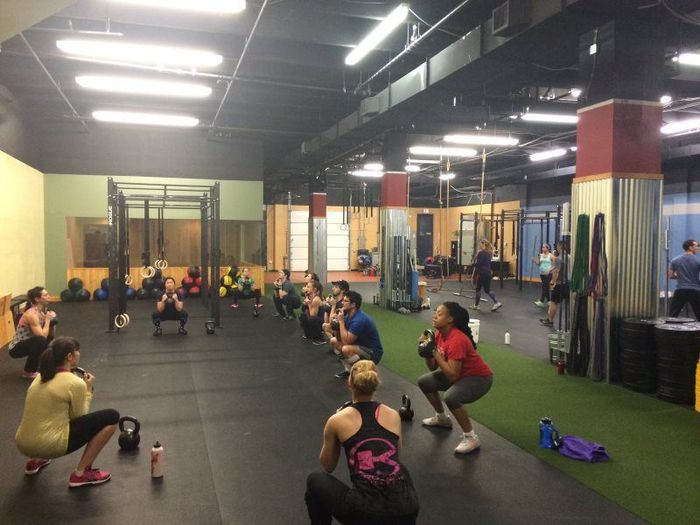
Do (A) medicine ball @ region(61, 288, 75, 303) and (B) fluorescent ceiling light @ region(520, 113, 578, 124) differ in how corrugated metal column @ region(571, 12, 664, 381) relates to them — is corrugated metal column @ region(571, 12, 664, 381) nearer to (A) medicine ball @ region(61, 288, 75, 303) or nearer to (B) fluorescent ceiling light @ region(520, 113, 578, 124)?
(B) fluorescent ceiling light @ region(520, 113, 578, 124)

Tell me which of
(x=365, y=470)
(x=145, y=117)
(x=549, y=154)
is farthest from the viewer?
(x=549, y=154)

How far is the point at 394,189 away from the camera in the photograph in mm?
10867

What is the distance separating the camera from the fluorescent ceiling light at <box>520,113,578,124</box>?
9336 millimetres

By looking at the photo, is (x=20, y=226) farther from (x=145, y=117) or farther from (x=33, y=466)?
(x=33, y=466)

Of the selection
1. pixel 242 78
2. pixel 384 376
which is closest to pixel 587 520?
pixel 384 376

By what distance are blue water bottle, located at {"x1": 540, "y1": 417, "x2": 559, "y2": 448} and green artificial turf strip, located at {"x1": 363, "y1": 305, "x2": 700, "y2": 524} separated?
6cm

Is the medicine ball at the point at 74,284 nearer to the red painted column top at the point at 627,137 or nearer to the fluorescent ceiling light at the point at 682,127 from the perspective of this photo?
the red painted column top at the point at 627,137

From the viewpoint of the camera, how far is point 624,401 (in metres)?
4.90

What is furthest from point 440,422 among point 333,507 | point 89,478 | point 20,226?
point 20,226

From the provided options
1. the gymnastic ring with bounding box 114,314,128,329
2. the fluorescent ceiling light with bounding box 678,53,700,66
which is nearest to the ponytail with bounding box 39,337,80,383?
the gymnastic ring with bounding box 114,314,128,329

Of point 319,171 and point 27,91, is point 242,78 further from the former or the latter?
point 319,171

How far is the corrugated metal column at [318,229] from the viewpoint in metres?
16.6

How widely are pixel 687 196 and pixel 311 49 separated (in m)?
9.98

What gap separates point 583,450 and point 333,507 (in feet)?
7.43
